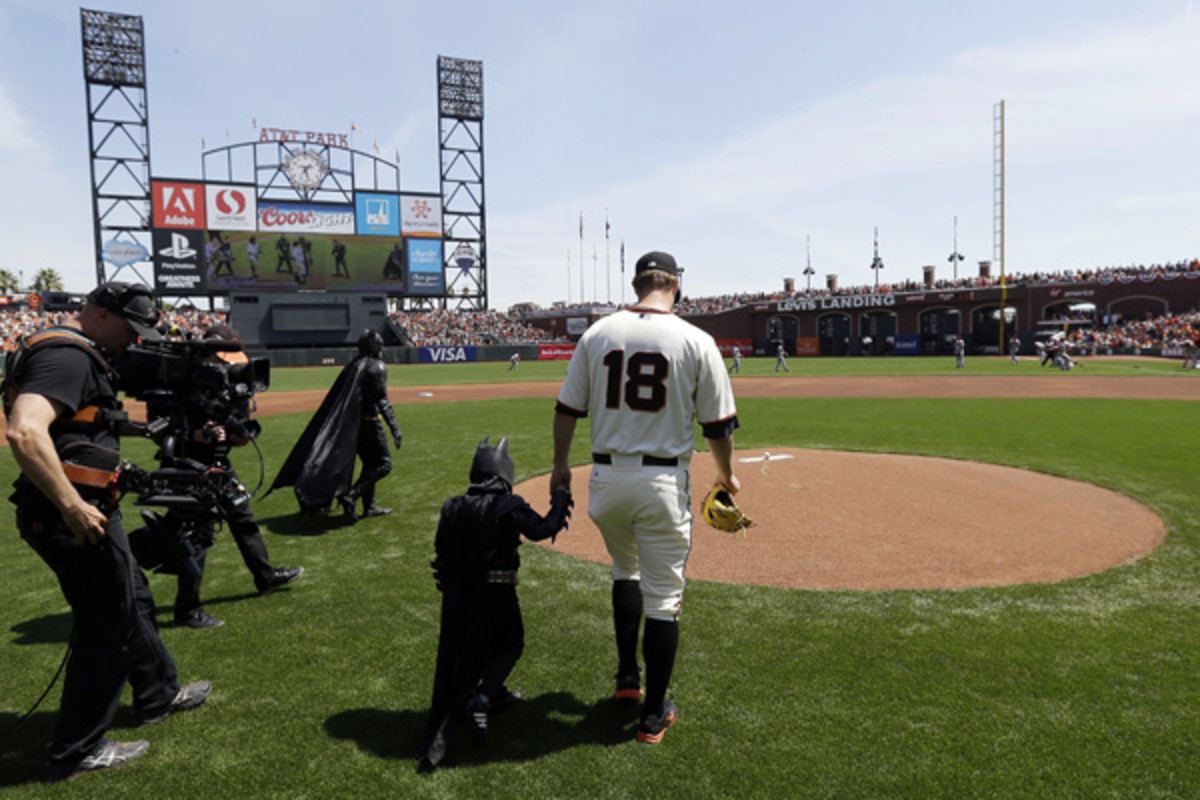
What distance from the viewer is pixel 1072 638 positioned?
4293mm

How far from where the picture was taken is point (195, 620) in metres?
4.73

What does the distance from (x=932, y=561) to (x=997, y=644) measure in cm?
170

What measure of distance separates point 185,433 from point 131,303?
1.27 m

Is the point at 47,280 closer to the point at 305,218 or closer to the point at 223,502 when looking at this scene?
the point at 305,218

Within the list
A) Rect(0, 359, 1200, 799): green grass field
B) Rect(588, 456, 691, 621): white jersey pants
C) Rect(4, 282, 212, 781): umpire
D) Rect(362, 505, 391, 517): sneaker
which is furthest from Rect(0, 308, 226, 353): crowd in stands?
Rect(588, 456, 691, 621): white jersey pants

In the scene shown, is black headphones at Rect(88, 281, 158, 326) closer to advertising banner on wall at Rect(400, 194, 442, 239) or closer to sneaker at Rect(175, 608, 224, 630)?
sneaker at Rect(175, 608, 224, 630)

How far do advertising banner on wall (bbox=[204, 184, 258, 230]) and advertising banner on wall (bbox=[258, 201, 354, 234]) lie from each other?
0.72 meters

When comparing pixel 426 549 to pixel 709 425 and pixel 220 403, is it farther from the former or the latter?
pixel 709 425

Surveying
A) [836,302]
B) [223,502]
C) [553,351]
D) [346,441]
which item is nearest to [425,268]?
[553,351]

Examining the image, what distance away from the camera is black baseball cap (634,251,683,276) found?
132 inches

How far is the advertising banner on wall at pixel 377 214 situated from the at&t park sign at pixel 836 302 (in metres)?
35.0

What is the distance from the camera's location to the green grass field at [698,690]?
2.96 m

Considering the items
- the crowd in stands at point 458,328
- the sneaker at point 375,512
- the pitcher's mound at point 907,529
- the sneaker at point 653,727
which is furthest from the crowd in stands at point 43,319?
the sneaker at point 653,727

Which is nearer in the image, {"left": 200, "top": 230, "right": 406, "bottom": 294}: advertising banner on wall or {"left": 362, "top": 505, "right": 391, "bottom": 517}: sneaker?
{"left": 362, "top": 505, "right": 391, "bottom": 517}: sneaker
